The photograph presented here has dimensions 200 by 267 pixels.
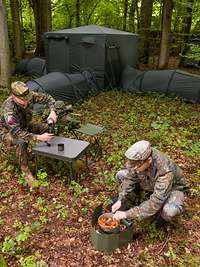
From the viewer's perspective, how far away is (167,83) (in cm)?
977

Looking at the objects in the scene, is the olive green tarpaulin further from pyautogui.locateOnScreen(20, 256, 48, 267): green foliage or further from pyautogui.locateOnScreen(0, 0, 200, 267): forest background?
pyautogui.locateOnScreen(20, 256, 48, 267): green foliage

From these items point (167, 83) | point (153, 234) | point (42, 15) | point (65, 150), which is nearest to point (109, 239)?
point (153, 234)

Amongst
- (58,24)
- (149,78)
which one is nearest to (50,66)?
(149,78)

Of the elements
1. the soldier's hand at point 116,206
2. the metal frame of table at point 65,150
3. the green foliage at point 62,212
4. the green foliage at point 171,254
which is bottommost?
the green foliage at point 62,212

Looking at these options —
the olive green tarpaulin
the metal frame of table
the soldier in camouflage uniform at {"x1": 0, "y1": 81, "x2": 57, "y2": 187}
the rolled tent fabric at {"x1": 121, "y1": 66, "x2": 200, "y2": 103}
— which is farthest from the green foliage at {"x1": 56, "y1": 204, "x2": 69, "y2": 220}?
the olive green tarpaulin

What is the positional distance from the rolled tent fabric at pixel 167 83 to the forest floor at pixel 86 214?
2.47 metres

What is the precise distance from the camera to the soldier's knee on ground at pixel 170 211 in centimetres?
342

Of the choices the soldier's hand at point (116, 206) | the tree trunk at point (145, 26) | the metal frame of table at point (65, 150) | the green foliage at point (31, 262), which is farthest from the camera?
the tree trunk at point (145, 26)

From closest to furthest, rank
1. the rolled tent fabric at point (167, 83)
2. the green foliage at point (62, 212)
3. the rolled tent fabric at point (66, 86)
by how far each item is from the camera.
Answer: the green foliage at point (62, 212) → the rolled tent fabric at point (66, 86) → the rolled tent fabric at point (167, 83)

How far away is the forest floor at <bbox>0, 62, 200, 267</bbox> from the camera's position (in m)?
3.41

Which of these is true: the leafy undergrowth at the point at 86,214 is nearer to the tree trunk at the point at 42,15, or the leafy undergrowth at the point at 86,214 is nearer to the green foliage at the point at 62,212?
the green foliage at the point at 62,212

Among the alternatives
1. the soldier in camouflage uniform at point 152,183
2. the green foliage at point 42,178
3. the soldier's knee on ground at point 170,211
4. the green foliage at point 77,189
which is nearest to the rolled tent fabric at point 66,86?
the green foliage at point 42,178

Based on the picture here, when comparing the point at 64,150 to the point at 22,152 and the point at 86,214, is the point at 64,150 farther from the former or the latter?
the point at 86,214

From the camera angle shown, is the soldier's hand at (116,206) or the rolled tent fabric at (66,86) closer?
the soldier's hand at (116,206)
